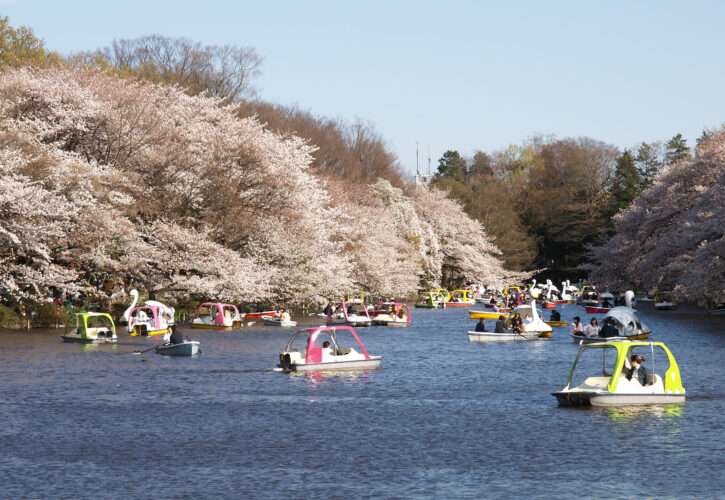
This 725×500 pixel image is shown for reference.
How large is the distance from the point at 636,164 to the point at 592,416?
120386 mm

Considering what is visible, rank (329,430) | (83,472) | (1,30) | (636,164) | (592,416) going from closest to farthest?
1. (83,472)
2. (329,430)
3. (592,416)
4. (1,30)
5. (636,164)

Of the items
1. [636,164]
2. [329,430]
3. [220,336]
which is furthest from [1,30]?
[636,164]

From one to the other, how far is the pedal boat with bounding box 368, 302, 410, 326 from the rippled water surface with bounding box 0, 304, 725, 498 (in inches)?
1139

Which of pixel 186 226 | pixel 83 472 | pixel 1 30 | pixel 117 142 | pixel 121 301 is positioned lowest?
pixel 83 472

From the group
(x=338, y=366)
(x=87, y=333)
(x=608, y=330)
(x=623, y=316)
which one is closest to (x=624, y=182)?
(x=623, y=316)

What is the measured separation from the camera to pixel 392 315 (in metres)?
79.2

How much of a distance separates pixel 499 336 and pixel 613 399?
31.3 metres

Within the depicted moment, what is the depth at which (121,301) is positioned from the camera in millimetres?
68750

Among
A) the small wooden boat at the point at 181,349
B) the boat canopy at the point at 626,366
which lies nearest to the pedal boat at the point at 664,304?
the small wooden boat at the point at 181,349

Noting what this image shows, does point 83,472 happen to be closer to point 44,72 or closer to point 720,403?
point 720,403

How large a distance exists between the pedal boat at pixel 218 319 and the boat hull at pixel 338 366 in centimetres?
2586

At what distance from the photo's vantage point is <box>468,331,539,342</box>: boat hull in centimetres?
6206

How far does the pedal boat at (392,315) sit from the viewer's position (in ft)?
257

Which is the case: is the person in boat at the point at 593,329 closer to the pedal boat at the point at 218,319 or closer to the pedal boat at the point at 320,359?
the pedal boat at the point at 320,359
